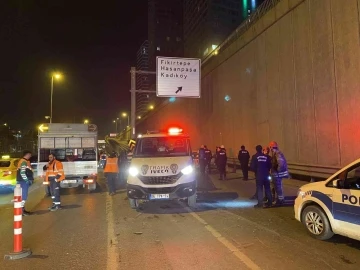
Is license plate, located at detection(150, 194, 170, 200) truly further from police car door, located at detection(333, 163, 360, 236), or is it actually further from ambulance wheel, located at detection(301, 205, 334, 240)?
police car door, located at detection(333, 163, 360, 236)

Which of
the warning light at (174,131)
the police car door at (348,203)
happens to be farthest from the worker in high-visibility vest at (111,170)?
the police car door at (348,203)

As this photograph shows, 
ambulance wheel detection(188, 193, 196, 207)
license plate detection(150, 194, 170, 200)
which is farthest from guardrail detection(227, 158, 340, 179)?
license plate detection(150, 194, 170, 200)

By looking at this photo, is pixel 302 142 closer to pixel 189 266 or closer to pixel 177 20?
pixel 189 266

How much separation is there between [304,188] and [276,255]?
1.77 m

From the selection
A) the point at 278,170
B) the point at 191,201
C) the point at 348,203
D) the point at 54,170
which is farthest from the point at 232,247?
the point at 54,170

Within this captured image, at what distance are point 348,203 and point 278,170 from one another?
13.4ft

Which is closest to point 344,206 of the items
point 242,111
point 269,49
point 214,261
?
point 214,261

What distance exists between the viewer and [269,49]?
17.9m

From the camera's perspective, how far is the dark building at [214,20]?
9506 centimetres

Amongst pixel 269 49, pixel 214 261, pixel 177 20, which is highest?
pixel 177 20

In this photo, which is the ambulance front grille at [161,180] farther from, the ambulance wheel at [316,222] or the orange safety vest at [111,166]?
the orange safety vest at [111,166]

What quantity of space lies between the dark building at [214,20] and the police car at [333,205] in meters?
88.5

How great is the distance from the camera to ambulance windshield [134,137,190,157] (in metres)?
9.43

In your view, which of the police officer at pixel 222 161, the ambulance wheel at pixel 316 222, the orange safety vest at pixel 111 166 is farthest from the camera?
the police officer at pixel 222 161
